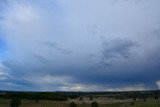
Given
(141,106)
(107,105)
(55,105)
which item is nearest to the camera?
(141,106)

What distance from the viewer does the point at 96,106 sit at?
167000 millimetres

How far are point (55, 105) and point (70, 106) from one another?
29.7ft

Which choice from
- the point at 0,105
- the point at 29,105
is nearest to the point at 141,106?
the point at 29,105

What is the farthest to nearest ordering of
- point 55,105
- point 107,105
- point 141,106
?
point 107,105, point 55,105, point 141,106

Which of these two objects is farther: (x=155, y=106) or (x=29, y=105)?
(x=29, y=105)

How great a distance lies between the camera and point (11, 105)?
544ft

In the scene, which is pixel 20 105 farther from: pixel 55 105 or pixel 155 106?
pixel 155 106

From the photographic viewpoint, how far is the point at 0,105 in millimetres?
160500

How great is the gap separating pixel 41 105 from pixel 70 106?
16669 millimetres

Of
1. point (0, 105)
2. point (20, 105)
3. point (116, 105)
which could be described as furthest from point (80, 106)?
point (0, 105)

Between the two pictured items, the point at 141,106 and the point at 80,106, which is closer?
the point at 141,106

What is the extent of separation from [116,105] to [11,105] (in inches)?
2309

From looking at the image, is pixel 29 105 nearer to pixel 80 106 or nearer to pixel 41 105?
pixel 41 105

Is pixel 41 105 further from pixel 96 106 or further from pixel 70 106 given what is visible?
pixel 96 106
